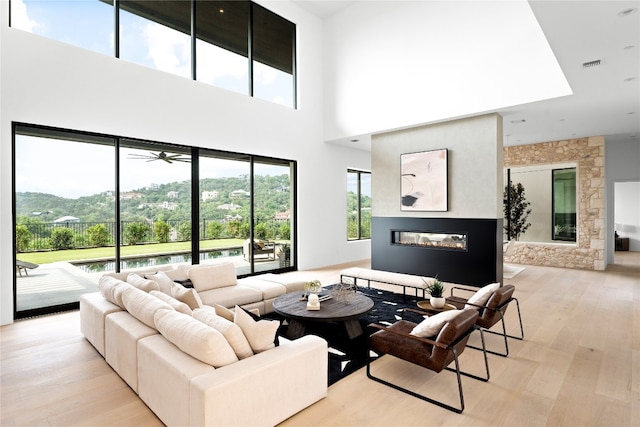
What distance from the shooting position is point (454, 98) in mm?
6465

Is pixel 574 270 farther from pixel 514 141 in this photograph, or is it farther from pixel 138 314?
pixel 138 314

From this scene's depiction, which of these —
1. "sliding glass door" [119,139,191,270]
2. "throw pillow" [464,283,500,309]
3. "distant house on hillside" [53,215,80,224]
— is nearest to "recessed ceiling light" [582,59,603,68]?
"throw pillow" [464,283,500,309]

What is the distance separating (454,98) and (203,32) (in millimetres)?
5214

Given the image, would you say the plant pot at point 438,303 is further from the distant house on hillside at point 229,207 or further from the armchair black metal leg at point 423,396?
the distant house on hillside at point 229,207

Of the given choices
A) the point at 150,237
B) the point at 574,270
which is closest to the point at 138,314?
the point at 150,237

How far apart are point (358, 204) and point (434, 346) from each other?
770 centimetres

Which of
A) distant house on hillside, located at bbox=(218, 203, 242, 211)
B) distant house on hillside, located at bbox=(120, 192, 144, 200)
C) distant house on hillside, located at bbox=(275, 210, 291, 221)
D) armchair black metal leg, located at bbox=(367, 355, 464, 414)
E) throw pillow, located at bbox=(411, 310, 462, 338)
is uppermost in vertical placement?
distant house on hillside, located at bbox=(120, 192, 144, 200)

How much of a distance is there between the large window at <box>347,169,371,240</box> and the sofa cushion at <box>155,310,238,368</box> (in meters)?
7.63

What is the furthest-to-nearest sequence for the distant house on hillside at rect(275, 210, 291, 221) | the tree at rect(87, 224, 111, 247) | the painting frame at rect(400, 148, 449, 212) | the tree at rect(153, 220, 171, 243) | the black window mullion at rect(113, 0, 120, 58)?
1. the distant house on hillside at rect(275, 210, 291, 221)
2. the painting frame at rect(400, 148, 449, 212)
3. the tree at rect(153, 220, 171, 243)
4. the black window mullion at rect(113, 0, 120, 58)
5. the tree at rect(87, 224, 111, 247)

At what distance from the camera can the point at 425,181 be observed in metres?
7.17

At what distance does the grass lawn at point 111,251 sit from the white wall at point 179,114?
42cm

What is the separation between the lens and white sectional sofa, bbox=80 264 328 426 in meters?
2.05

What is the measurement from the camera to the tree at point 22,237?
4777 millimetres

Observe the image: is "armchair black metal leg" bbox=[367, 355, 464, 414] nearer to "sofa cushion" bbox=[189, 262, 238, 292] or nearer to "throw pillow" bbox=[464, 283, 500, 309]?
"throw pillow" bbox=[464, 283, 500, 309]
